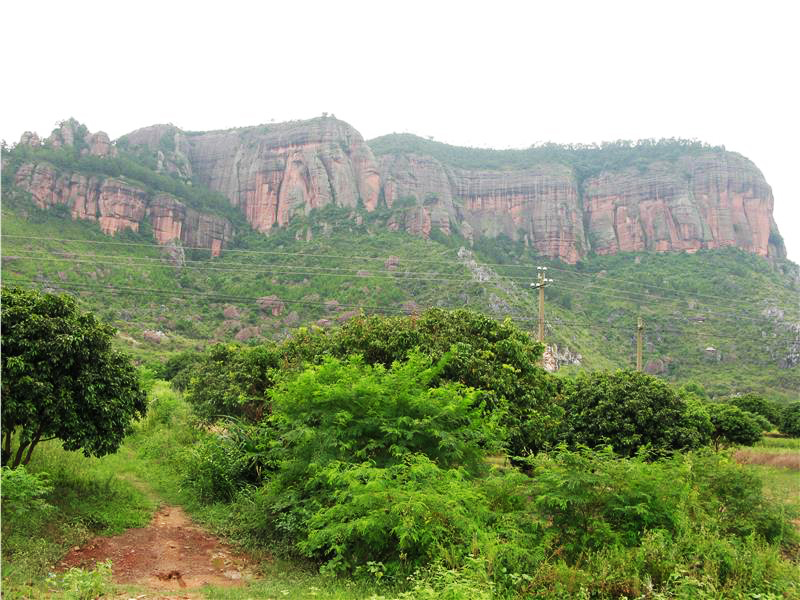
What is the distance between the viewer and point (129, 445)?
19.2 m

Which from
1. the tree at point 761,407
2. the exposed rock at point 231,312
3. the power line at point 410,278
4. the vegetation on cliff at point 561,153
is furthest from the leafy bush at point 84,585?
the vegetation on cliff at point 561,153

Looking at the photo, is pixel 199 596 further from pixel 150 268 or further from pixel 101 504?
pixel 150 268

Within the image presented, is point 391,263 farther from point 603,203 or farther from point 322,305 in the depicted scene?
point 603,203

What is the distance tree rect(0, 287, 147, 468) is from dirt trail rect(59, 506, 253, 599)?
179cm

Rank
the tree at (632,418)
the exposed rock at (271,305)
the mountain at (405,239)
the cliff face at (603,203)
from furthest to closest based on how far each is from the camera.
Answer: the cliff face at (603,203), the exposed rock at (271,305), the mountain at (405,239), the tree at (632,418)

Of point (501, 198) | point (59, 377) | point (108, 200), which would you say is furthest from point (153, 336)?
point (501, 198)

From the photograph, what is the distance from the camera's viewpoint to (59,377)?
10250 mm

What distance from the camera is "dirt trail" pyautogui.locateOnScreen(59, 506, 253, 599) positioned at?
28.3 feet

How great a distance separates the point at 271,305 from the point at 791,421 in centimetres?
5069

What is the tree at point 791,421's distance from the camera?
3156 centimetres

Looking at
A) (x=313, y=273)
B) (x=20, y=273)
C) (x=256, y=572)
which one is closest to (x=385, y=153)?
(x=313, y=273)

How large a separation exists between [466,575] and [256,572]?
4202mm

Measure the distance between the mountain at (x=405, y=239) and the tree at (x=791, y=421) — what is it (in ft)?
64.6

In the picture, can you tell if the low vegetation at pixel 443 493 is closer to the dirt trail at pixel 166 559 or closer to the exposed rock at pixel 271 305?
the dirt trail at pixel 166 559
